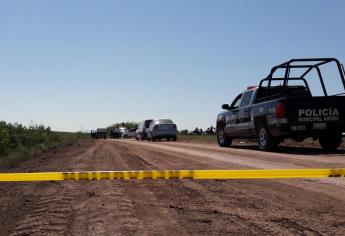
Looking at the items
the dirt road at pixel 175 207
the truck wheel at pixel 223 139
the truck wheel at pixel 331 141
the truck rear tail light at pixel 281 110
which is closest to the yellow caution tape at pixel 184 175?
the dirt road at pixel 175 207

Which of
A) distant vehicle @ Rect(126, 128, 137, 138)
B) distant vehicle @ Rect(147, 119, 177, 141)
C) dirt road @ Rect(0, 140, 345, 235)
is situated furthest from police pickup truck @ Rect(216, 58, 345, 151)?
distant vehicle @ Rect(126, 128, 137, 138)

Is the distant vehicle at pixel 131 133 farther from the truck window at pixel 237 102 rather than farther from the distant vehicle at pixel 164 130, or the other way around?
the truck window at pixel 237 102

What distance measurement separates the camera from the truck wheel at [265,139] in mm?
15103

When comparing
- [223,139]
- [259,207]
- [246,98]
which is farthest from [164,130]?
[259,207]

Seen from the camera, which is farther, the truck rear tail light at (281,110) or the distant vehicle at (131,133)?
the distant vehicle at (131,133)

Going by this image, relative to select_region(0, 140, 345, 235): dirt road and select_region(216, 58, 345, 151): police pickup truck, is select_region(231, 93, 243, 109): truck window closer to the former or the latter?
select_region(216, 58, 345, 151): police pickup truck

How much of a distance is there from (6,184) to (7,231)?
4077 mm

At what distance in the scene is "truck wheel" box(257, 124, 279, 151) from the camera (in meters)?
15.1

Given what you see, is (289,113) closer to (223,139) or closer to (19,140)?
(223,139)

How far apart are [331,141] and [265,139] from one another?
1980 millimetres

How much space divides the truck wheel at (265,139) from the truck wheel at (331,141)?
4.97ft

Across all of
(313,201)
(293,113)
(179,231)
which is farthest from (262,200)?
(293,113)

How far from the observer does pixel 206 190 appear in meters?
7.48

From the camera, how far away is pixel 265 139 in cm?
1546
